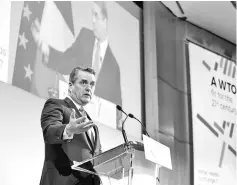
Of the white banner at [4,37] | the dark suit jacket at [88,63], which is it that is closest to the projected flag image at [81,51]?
the dark suit jacket at [88,63]

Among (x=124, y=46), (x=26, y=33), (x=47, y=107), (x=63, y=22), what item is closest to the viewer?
(x=47, y=107)

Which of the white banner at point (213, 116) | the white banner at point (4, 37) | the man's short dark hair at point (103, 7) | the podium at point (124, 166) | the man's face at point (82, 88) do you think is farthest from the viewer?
the white banner at point (213, 116)

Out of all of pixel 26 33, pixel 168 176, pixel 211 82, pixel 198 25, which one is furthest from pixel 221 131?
pixel 26 33

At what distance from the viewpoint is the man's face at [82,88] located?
8.71 ft

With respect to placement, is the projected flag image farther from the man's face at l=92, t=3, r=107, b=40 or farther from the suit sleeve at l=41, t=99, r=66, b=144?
the suit sleeve at l=41, t=99, r=66, b=144

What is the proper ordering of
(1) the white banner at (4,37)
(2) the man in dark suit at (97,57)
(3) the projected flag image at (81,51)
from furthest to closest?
(2) the man in dark suit at (97,57), (3) the projected flag image at (81,51), (1) the white banner at (4,37)

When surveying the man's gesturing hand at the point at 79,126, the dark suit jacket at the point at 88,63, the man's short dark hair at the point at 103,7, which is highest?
the man's short dark hair at the point at 103,7

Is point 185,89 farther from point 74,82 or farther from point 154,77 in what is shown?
point 74,82

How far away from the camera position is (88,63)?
14.4 ft

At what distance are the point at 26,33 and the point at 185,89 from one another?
261 centimetres

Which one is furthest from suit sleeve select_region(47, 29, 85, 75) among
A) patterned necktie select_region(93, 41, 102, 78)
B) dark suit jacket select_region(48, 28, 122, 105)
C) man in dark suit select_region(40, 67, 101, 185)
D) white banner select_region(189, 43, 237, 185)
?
white banner select_region(189, 43, 237, 185)

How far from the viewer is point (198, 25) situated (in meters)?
6.26

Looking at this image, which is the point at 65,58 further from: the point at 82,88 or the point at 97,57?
the point at 82,88

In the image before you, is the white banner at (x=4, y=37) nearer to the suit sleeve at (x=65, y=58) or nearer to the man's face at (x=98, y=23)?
the suit sleeve at (x=65, y=58)
